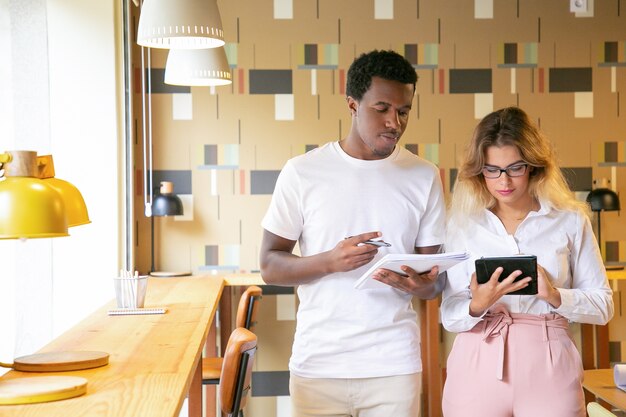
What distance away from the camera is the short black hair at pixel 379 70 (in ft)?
8.00

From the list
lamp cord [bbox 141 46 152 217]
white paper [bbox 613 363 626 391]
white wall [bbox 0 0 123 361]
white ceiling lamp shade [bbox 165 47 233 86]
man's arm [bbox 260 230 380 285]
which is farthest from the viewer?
lamp cord [bbox 141 46 152 217]

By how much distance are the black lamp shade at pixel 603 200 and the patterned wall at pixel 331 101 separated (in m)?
0.23

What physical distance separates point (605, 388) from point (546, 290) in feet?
2.28

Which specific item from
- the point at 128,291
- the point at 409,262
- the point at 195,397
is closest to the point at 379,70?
the point at 409,262

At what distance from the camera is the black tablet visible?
7.61 ft

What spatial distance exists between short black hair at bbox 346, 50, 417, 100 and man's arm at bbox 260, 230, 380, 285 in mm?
445

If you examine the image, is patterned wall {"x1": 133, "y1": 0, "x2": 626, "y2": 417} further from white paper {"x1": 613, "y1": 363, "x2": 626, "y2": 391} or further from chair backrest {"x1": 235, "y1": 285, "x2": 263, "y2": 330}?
white paper {"x1": 613, "y1": 363, "x2": 626, "y2": 391}

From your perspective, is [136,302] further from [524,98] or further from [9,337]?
[524,98]

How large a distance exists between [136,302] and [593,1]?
3.57 m

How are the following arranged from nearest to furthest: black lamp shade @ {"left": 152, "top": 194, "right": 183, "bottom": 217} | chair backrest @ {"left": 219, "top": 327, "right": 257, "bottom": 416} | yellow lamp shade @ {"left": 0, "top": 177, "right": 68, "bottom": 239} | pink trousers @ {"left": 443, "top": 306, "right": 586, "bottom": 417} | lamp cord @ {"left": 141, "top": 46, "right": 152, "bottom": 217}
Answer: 1. yellow lamp shade @ {"left": 0, "top": 177, "right": 68, "bottom": 239}
2. pink trousers @ {"left": 443, "top": 306, "right": 586, "bottom": 417}
3. chair backrest @ {"left": 219, "top": 327, "right": 257, "bottom": 416}
4. black lamp shade @ {"left": 152, "top": 194, "right": 183, "bottom": 217}
5. lamp cord @ {"left": 141, "top": 46, "right": 152, "bottom": 217}

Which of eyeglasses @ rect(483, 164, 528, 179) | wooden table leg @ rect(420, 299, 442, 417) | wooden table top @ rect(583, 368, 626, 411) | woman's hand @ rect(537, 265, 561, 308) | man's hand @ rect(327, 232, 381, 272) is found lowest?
wooden table leg @ rect(420, 299, 442, 417)

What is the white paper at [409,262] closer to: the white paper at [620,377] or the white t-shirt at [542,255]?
the white t-shirt at [542,255]

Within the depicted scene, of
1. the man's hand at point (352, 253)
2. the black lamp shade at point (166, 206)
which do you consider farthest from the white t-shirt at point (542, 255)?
the black lamp shade at point (166, 206)

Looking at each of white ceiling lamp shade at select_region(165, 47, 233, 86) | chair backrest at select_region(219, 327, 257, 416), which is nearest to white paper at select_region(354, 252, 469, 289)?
chair backrest at select_region(219, 327, 257, 416)
